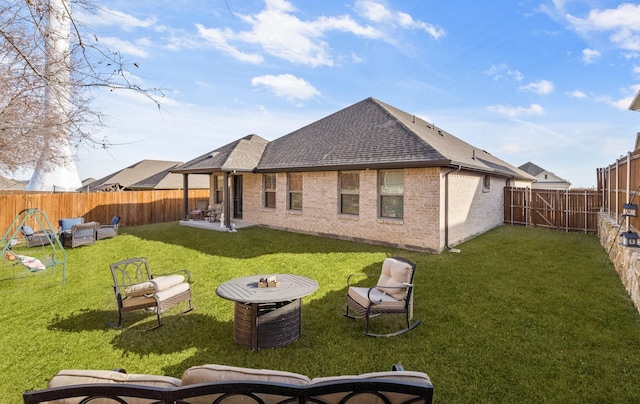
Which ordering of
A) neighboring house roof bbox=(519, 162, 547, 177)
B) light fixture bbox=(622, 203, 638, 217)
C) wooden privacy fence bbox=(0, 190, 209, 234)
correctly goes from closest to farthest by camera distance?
light fixture bbox=(622, 203, 638, 217) < wooden privacy fence bbox=(0, 190, 209, 234) < neighboring house roof bbox=(519, 162, 547, 177)

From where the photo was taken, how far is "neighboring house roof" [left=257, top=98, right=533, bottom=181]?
11.0 m

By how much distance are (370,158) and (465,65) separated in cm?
684

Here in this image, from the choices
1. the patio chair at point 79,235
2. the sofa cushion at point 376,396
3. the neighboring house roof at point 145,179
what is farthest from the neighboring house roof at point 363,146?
the neighboring house roof at point 145,179

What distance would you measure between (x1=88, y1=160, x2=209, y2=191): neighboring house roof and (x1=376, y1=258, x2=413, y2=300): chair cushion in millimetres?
22093

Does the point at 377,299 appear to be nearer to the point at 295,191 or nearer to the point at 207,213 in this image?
the point at 295,191

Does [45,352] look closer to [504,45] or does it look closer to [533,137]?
[504,45]

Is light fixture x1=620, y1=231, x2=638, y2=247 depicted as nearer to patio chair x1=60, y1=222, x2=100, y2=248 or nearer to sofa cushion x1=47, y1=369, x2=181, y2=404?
sofa cushion x1=47, y1=369, x2=181, y2=404

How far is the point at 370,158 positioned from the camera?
464 inches

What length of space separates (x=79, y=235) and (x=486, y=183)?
1804cm

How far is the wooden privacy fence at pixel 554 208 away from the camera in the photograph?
48.8ft

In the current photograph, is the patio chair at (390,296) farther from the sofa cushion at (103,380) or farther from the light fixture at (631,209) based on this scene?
the light fixture at (631,209)

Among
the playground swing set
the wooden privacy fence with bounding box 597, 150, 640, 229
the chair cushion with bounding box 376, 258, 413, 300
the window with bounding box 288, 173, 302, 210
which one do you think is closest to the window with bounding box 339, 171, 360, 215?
the window with bounding box 288, 173, 302, 210

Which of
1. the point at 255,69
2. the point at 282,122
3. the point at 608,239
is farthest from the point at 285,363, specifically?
the point at 282,122

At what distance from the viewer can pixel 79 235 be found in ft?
39.6
